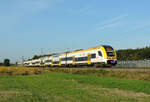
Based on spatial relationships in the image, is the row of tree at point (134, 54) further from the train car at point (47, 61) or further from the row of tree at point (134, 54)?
the train car at point (47, 61)

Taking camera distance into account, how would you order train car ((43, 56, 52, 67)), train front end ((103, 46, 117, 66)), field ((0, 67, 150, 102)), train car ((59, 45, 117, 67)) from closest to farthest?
field ((0, 67, 150, 102)), train front end ((103, 46, 117, 66)), train car ((59, 45, 117, 67)), train car ((43, 56, 52, 67))

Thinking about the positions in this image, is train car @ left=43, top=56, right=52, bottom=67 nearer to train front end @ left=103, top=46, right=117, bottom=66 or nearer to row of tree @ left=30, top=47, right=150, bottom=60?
row of tree @ left=30, top=47, right=150, bottom=60

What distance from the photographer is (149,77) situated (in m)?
17.2

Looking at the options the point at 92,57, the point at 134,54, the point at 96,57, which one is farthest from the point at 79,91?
the point at 134,54

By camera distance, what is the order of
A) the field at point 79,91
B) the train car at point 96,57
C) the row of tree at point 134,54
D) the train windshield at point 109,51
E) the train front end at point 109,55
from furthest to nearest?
the row of tree at point 134,54 → the train windshield at point 109,51 → the train car at point 96,57 → the train front end at point 109,55 → the field at point 79,91

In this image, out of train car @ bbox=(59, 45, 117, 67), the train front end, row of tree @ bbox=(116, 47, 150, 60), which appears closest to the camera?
the train front end

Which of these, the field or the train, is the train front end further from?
the field

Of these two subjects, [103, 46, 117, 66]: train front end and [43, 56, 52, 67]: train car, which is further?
[43, 56, 52, 67]: train car

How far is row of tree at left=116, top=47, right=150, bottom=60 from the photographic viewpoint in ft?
190

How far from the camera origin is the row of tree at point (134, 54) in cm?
5794

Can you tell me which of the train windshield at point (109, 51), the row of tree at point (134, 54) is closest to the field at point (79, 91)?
the train windshield at point (109, 51)

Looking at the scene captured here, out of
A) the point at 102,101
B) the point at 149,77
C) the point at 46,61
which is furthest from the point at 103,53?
the point at 46,61

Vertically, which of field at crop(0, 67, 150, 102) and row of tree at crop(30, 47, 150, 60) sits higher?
row of tree at crop(30, 47, 150, 60)

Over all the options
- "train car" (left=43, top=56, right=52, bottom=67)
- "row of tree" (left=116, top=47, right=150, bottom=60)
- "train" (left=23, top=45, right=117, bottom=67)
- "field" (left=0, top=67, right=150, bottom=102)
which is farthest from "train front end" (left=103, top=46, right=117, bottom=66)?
"train car" (left=43, top=56, right=52, bottom=67)
